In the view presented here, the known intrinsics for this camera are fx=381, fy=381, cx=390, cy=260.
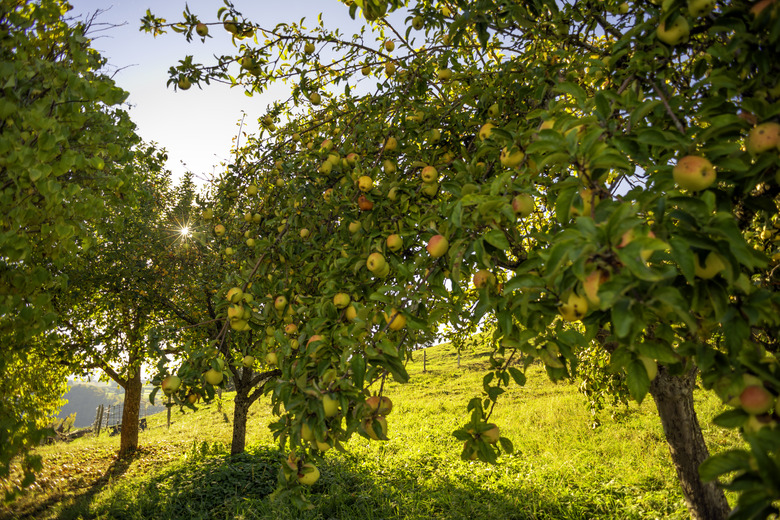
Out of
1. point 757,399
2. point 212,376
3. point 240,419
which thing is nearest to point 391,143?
point 212,376

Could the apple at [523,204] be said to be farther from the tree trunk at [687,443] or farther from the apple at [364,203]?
the tree trunk at [687,443]

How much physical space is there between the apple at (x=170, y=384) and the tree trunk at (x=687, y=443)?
4.24 metres

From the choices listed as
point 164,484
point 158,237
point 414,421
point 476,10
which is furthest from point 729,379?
point 414,421

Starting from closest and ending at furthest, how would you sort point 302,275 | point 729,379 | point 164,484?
point 729,379, point 302,275, point 164,484

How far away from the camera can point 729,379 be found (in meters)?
1.22

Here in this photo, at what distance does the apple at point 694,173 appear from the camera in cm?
133

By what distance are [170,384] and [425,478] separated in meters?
7.31

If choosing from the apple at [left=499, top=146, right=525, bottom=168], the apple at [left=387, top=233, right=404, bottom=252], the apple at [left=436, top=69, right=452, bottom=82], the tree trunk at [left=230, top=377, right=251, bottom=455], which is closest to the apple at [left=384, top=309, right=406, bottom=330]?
the apple at [left=387, top=233, right=404, bottom=252]

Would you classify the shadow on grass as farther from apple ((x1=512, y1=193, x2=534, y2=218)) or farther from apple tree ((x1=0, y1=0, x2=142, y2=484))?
apple ((x1=512, y1=193, x2=534, y2=218))

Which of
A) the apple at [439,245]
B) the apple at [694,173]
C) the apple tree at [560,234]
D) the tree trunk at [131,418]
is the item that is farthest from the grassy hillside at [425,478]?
the apple at [694,173]

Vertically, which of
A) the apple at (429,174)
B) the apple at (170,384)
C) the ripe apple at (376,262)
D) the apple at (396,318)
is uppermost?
the apple at (429,174)

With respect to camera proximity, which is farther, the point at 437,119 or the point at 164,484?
the point at 164,484

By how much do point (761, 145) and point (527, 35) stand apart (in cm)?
229

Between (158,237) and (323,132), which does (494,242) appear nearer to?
(323,132)
